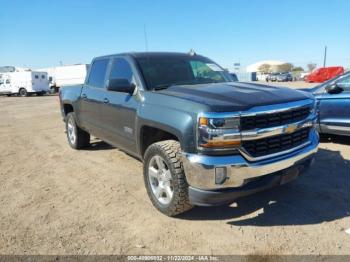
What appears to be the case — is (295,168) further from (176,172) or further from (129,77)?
(129,77)

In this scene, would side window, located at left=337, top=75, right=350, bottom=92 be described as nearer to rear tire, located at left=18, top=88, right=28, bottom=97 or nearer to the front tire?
the front tire

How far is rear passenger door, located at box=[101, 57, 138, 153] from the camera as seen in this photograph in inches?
181

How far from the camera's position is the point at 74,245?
3.43 meters

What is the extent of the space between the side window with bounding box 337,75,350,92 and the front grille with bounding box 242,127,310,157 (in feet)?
10.4

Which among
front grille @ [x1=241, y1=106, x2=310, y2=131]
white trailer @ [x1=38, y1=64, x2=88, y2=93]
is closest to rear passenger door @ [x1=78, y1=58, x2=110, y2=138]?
front grille @ [x1=241, y1=106, x2=310, y2=131]

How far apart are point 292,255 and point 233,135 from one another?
1215mm

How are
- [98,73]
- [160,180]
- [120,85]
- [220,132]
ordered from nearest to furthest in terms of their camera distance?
[220,132], [160,180], [120,85], [98,73]

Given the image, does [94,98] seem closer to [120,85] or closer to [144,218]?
[120,85]

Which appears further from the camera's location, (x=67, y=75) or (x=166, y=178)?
(x=67, y=75)

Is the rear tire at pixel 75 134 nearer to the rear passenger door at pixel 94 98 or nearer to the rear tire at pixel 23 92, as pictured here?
the rear passenger door at pixel 94 98

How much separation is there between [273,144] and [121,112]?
2.21m

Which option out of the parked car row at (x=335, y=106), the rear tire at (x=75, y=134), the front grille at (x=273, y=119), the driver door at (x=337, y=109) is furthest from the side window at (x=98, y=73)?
the driver door at (x=337, y=109)

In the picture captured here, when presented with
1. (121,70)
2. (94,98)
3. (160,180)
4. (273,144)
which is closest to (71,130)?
(94,98)

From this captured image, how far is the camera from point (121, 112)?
482 centimetres
